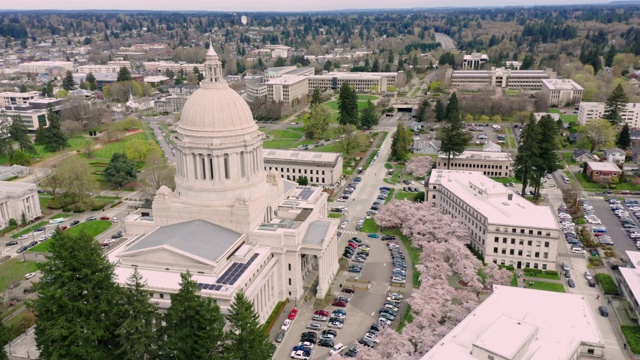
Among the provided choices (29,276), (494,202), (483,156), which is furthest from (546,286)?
(29,276)

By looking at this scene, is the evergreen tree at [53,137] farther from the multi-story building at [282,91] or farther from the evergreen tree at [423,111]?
the evergreen tree at [423,111]

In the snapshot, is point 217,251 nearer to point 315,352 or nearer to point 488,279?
point 315,352

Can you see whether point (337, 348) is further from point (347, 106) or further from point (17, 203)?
point (347, 106)

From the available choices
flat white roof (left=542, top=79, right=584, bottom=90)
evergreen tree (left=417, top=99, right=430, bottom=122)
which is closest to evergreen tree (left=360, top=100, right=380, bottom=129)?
evergreen tree (left=417, top=99, right=430, bottom=122)

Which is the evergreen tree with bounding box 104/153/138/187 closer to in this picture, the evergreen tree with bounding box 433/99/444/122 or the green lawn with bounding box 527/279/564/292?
the green lawn with bounding box 527/279/564/292

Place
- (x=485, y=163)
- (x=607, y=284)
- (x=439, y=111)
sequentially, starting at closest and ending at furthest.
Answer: (x=607, y=284) < (x=485, y=163) < (x=439, y=111)

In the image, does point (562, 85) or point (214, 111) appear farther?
point (562, 85)

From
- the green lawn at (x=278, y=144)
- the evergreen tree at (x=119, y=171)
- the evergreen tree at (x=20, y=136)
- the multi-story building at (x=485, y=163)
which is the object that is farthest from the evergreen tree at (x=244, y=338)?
the evergreen tree at (x=20, y=136)
